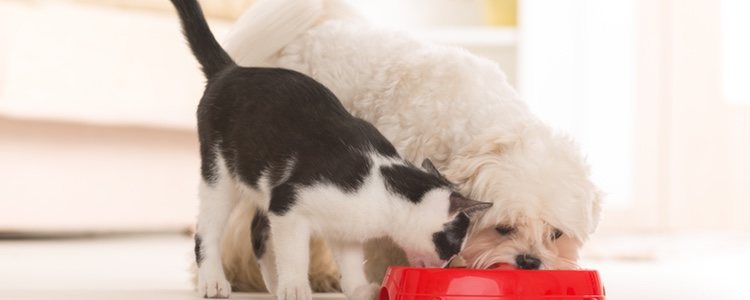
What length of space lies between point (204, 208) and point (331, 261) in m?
0.50

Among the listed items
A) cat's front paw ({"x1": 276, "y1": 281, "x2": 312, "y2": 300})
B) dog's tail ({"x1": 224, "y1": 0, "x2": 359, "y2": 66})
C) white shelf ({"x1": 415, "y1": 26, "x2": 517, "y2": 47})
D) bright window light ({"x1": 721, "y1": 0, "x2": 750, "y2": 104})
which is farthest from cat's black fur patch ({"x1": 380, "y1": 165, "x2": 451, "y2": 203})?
bright window light ({"x1": 721, "y1": 0, "x2": 750, "y2": 104})

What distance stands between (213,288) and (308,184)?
0.35m

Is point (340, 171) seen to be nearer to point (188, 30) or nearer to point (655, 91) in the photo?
point (188, 30)

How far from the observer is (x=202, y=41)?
2156 millimetres

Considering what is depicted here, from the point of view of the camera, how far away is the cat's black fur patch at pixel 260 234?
2.18 metres

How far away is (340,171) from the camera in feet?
5.84

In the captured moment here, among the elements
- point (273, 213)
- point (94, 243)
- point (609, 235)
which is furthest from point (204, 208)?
point (609, 235)

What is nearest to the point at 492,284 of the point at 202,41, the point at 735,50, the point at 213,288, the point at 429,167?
the point at 429,167

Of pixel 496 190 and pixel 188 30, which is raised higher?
pixel 188 30

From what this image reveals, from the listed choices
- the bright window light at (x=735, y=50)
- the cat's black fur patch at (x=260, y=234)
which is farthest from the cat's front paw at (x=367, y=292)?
the bright window light at (x=735, y=50)

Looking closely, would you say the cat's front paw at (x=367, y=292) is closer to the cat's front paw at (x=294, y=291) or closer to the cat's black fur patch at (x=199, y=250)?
the cat's front paw at (x=294, y=291)

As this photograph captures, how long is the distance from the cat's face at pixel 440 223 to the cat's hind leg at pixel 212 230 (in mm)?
392

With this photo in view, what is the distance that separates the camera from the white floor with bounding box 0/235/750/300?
2.26 metres

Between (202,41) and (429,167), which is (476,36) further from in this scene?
(429,167)
